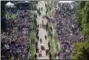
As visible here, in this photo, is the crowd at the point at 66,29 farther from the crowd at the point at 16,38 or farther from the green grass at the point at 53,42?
the crowd at the point at 16,38

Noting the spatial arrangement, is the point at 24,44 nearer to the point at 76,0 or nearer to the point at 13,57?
the point at 13,57

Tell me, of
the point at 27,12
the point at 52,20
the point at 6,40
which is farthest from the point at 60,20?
the point at 6,40

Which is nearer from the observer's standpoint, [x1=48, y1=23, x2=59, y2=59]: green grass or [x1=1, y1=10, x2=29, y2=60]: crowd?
[x1=1, y1=10, x2=29, y2=60]: crowd

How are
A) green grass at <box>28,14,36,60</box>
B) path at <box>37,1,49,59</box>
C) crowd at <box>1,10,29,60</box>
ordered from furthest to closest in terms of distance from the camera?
path at <box>37,1,49,59</box>
green grass at <box>28,14,36,60</box>
crowd at <box>1,10,29,60</box>

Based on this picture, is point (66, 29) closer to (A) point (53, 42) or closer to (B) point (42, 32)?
(A) point (53, 42)

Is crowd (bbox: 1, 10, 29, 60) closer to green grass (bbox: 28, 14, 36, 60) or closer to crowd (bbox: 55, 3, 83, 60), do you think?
green grass (bbox: 28, 14, 36, 60)

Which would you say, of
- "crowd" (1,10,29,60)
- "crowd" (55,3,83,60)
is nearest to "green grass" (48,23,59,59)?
"crowd" (55,3,83,60)

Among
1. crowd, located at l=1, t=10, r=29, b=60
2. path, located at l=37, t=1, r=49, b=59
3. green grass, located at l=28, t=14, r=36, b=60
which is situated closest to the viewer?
crowd, located at l=1, t=10, r=29, b=60
